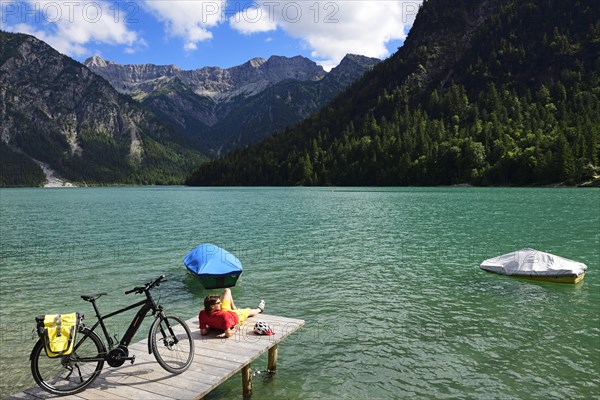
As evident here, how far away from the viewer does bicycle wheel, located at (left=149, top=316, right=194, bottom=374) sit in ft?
37.0

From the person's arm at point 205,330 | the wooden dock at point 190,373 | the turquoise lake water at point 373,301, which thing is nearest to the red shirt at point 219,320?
the person's arm at point 205,330

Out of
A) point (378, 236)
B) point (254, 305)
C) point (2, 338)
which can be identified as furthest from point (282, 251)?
point (2, 338)

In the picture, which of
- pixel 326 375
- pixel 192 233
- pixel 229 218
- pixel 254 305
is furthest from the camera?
pixel 229 218

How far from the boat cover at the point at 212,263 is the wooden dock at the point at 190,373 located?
39.4 feet

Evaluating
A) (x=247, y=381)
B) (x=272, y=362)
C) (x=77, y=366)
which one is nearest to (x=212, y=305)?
(x=247, y=381)

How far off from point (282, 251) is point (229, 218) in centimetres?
3518

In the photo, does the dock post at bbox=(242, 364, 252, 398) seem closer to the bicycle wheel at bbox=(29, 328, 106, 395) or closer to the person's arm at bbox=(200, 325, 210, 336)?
the person's arm at bbox=(200, 325, 210, 336)

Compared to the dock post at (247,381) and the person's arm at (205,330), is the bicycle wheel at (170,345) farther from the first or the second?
the dock post at (247,381)

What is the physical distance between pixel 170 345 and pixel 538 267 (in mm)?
23817

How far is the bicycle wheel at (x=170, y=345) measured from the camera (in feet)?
37.0

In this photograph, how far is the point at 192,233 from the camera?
5434 centimetres

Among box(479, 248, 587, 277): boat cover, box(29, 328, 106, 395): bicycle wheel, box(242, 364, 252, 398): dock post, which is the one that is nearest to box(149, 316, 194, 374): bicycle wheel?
box(29, 328, 106, 395): bicycle wheel

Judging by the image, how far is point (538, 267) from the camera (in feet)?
87.3

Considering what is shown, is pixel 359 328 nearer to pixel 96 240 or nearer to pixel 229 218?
pixel 96 240
